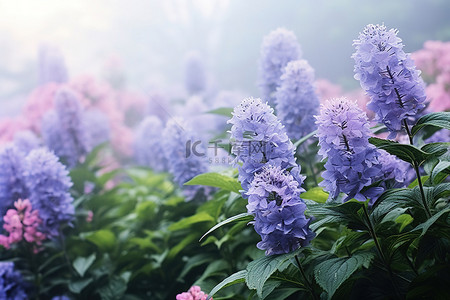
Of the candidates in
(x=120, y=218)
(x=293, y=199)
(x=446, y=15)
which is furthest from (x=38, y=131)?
(x=446, y=15)

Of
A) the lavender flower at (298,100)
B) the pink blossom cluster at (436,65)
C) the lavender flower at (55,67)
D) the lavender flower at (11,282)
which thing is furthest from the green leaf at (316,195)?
the lavender flower at (55,67)

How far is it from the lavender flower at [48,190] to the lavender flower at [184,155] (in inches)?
18.1

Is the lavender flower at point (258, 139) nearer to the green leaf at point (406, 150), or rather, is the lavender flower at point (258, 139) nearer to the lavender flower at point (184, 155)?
the green leaf at point (406, 150)

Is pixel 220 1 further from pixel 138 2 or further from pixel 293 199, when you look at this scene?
pixel 293 199

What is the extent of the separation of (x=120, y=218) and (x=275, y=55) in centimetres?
123

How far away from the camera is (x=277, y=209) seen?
0.95m

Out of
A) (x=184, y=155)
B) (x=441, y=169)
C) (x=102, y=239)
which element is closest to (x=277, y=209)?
(x=441, y=169)

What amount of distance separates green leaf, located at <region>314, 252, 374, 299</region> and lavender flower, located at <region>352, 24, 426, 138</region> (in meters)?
0.32

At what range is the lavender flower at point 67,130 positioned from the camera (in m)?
2.49

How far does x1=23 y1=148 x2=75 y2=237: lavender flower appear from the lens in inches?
69.0

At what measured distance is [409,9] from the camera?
301 cm

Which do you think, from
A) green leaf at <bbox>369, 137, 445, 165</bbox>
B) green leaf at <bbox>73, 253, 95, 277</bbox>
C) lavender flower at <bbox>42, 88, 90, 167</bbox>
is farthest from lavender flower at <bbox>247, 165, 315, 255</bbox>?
lavender flower at <bbox>42, 88, 90, 167</bbox>

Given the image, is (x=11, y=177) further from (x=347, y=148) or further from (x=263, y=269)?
(x=347, y=148)

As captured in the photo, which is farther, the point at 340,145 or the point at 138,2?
the point at 138,2
